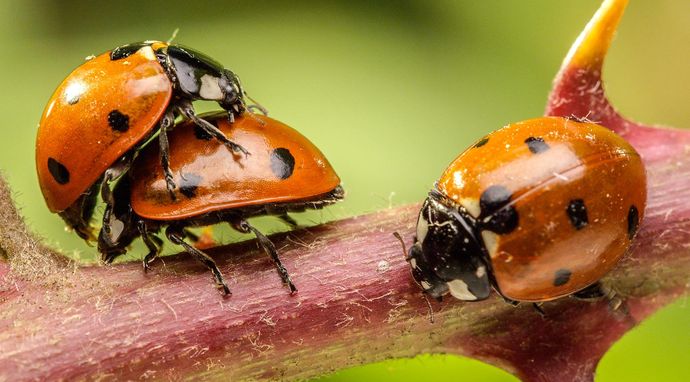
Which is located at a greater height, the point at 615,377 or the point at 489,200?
the point at 489,200

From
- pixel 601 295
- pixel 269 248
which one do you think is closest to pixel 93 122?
pixel 269 248

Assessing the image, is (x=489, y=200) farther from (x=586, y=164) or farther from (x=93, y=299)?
(x=93, y=299)

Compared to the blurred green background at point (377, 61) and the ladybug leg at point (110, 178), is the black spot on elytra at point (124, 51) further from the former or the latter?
the blurred green background at point (377, 61)

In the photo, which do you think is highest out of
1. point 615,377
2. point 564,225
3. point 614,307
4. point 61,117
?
point 61,117

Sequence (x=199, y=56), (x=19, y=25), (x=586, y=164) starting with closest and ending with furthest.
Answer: (x=586, y=164)
(x=199, y=56)
(x=19, y=25)

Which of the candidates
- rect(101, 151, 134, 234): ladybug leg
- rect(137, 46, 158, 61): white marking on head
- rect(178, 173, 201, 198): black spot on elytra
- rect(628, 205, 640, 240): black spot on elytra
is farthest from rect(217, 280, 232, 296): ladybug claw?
rect(628, 205, 640, 240): black spot on elytra

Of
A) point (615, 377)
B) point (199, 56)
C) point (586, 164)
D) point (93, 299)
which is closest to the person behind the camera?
point (93, 299)

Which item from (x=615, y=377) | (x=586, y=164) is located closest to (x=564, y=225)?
(x=586, y=164)

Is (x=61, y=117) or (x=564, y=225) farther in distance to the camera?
(x=61, y=117)
